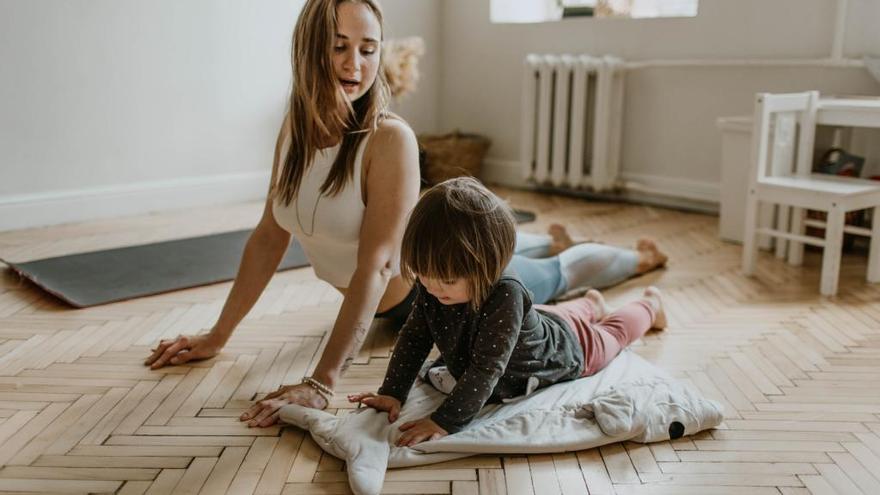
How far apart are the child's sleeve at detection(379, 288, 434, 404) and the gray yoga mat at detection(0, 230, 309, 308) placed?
1271mm

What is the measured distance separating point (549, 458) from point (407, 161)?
713 mm

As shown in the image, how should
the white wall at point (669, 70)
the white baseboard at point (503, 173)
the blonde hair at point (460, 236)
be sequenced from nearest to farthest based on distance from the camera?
the blonde hair at point (460, 236), the white wall at point (669, 70), the white baseboard at point (503, 173)

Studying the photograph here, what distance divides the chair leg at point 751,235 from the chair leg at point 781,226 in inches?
9.3

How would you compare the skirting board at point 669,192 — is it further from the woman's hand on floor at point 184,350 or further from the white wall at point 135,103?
the woman's hand on floor at point 184,350

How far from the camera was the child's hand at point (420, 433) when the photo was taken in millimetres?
1568

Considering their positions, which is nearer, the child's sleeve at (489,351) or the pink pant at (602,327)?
the child's sleeve at (489,351)

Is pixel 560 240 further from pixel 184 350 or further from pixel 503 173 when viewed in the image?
pixel 503 173

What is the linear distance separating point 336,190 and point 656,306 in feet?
3.21

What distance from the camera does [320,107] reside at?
1.83 metres

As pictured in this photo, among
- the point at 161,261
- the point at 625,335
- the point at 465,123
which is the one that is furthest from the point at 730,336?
the point at 465,123

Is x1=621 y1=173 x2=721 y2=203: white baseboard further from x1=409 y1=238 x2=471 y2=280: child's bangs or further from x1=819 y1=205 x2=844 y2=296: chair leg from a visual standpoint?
x1=409 y1=238 x2=471 y2=280: child's bangs

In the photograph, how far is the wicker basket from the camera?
14.6 feet

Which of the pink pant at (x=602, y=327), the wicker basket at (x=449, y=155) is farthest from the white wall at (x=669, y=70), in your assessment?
the pink pant at (x=602, y=327)

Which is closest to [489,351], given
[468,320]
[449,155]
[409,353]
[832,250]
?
[468,320]
